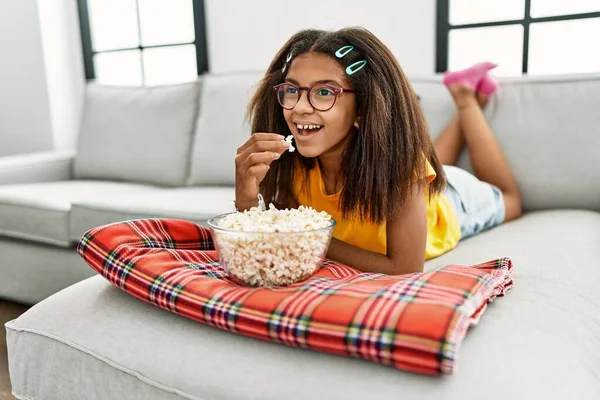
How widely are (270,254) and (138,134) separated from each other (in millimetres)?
1869

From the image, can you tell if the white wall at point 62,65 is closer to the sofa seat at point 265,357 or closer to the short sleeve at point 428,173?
the sofa seat at point 265,357

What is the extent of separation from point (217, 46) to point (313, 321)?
255 centimetres

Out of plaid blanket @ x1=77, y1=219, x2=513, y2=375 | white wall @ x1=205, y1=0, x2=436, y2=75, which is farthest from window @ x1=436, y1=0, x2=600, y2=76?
plaid blanket @ x1=77, y1=219, x2=513, y2=375

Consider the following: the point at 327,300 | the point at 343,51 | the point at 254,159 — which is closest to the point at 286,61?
the point at 343,51

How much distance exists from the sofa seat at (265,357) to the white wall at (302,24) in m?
1.56

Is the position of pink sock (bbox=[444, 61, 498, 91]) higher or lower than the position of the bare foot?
higher

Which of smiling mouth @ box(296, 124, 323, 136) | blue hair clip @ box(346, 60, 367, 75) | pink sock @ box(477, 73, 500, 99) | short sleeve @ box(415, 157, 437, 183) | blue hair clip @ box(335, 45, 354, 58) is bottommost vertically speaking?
short sleeve @ box(415, 157, 437, 183)

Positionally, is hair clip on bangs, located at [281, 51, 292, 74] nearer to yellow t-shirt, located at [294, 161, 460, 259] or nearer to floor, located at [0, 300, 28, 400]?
yellow t-shirt, located at [294, 161, 460, 259]

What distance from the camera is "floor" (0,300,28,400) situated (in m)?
1.61

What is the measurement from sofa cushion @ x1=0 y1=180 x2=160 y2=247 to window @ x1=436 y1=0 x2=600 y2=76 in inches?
58.5

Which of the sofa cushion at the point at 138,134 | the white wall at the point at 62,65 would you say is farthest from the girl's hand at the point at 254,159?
the white wall at the point at 62,65

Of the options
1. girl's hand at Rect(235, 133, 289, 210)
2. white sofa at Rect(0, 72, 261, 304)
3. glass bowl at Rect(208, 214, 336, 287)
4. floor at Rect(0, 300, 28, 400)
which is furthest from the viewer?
white sofa at Rect(0, 72, 261, 304)

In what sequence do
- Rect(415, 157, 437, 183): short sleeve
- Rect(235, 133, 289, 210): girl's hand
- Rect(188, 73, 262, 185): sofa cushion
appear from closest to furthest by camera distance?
Rect(235, 133, 289, 210): girl's hand → Rect(415, 157, 437, 183): short sleeve → Rect(188, 73, 262, 185): sofa cushion

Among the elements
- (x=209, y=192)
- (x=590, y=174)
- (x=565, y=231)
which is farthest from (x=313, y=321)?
(x=209, y=192)
